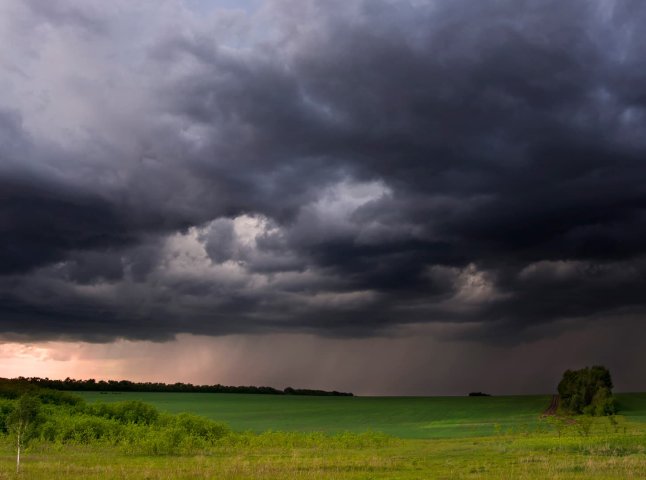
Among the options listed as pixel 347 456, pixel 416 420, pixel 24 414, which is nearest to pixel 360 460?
pixel 347 456

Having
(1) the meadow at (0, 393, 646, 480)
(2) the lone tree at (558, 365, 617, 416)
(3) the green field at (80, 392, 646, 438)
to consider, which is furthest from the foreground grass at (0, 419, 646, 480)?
(2) the lone tree at (558, 365, 617, 416)

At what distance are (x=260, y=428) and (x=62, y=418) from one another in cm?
3683

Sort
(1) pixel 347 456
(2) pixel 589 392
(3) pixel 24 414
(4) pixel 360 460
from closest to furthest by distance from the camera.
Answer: (3) pixel 24 414 < (4) pixel 360 460 < (1) pixel 347 456 < (2) pixel 589 392

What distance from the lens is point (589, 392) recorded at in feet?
473

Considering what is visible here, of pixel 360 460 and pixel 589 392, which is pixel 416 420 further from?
pixel 360 460

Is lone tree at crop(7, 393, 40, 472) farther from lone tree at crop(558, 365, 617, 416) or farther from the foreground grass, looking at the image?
lone tree at crop(558, 365, 617, 416)

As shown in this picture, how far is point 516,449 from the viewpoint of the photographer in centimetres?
6438

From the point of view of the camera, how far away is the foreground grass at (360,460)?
1845 inches

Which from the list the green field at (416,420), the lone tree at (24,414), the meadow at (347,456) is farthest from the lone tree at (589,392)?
the lone tree at (24,414)

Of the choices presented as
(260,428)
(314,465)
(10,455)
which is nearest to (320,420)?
(260,428)

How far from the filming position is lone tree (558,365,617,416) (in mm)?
136000

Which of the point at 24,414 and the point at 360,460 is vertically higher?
the point at 24,414

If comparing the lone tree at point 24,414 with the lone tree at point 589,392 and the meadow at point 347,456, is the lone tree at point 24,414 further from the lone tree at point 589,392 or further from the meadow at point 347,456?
the lone tree at point 589,392

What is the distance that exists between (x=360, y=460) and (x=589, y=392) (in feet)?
341
